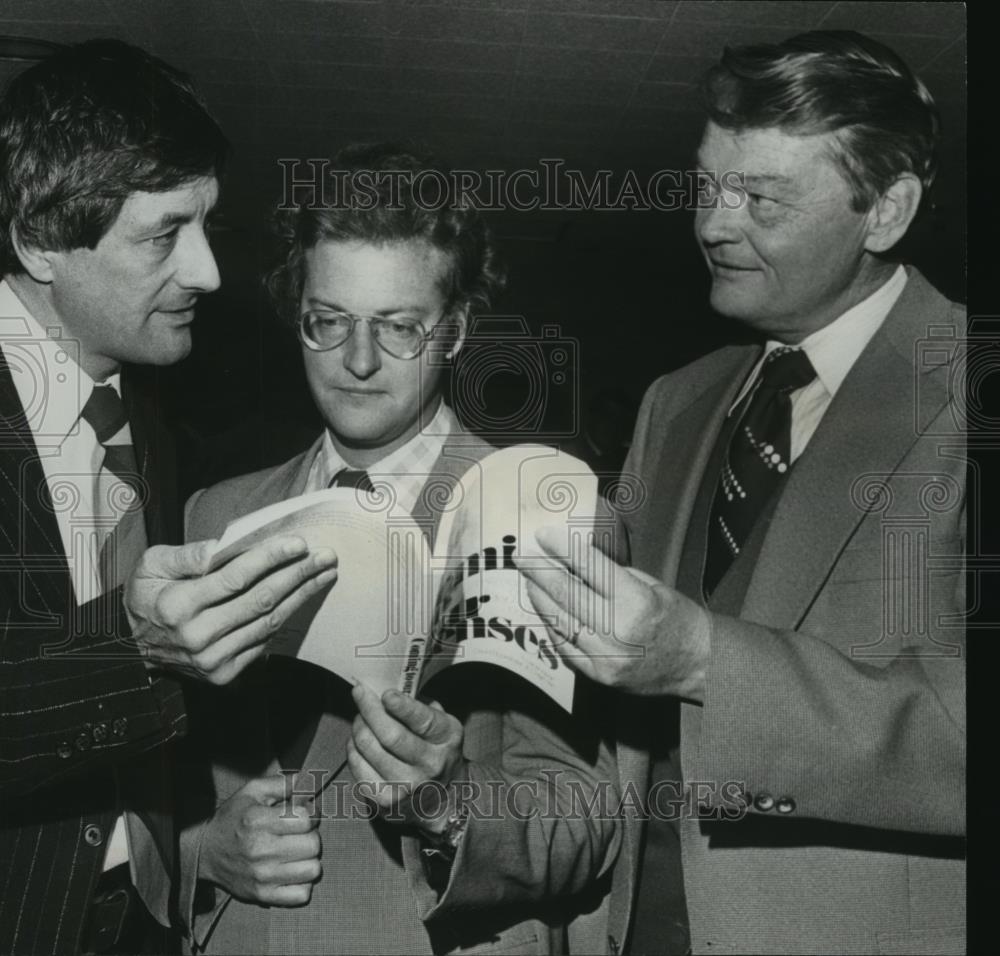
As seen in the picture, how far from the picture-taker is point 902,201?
2.19 meters

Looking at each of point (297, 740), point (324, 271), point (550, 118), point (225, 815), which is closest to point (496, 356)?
point (324, 271)

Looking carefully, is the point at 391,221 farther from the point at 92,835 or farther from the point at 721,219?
the point at 92,835

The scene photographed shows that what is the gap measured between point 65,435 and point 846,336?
4.93 feet

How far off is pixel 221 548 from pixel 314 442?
0.88 ft

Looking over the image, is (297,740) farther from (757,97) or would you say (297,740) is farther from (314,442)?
(757,97)

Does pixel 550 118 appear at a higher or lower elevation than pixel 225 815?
higher

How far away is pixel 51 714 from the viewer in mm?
2023

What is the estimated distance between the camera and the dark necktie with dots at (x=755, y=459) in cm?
214

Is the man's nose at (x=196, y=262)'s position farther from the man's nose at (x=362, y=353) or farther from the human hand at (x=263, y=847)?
the human hand at (x=263, y=847)

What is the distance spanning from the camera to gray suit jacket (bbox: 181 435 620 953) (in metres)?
2.12

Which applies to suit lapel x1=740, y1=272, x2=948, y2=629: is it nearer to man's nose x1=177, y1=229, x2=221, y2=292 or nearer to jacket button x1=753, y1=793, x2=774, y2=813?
jacket button x1=753, y1=793, x2=774, y2=813

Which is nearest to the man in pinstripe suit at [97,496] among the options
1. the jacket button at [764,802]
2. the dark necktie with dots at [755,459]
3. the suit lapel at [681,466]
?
the suit lapel at [681,466]

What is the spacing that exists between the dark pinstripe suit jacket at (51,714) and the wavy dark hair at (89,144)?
262 millimetres

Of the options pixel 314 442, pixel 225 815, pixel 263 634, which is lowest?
pixel 225 815
